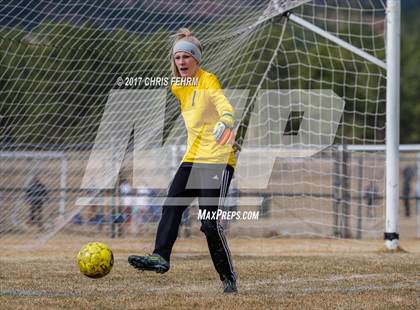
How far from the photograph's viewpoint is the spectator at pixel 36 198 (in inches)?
651

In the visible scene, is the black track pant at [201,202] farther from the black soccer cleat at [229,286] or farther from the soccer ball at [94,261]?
the soccer ball at [94,261]

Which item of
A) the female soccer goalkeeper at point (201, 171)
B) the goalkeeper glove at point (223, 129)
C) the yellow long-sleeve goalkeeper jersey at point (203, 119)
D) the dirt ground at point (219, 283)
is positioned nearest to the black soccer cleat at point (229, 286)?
the female soccer goalkeeper at point (201, 171)

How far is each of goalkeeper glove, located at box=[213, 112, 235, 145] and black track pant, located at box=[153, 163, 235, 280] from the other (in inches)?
15.6

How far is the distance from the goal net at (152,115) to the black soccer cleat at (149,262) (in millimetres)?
4401

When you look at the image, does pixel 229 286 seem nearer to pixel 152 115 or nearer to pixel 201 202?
pixel 201 202

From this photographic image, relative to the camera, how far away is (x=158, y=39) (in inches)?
459

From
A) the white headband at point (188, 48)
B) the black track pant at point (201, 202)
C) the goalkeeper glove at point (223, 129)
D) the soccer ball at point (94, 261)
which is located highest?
the white headband at point (188, 48)

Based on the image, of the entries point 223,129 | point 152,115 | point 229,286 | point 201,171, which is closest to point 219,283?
point 229,286

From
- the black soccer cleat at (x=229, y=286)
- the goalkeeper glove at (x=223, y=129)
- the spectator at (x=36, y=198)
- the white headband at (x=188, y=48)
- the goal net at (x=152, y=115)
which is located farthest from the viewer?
the spectator at (x=36, y=198)

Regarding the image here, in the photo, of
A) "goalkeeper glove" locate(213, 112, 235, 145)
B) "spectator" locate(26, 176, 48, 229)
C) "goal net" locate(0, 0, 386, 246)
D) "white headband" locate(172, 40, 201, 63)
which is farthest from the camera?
"spectator" locate(26, 176, 48, 229)

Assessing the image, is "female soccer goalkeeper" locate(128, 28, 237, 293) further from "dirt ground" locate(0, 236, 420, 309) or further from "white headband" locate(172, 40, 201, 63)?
"dirt ground" locate(0, 236, 420, 309)

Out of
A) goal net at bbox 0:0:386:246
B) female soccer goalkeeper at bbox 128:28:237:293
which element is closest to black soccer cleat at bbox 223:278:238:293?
female soccer goalkeeper at bbox 128:28:237:293

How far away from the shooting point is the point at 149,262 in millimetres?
6750

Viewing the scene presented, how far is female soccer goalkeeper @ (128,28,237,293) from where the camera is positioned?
694 cm
